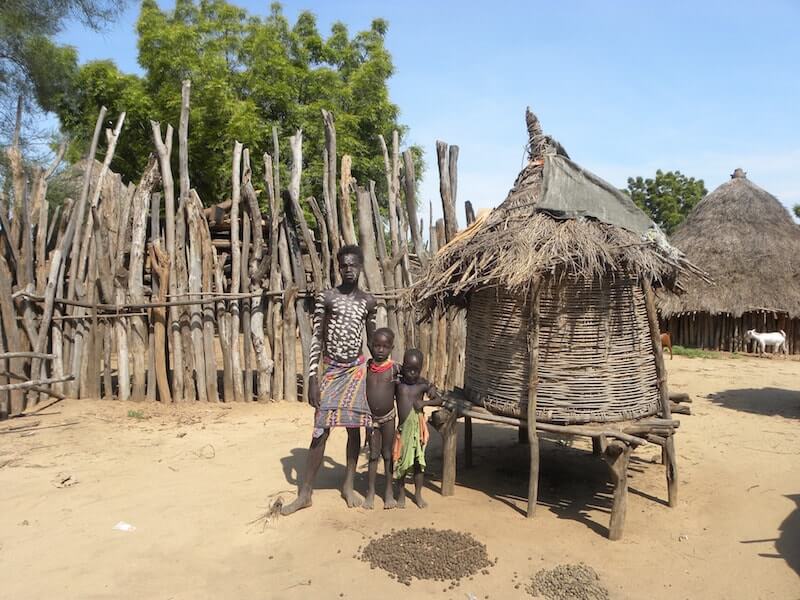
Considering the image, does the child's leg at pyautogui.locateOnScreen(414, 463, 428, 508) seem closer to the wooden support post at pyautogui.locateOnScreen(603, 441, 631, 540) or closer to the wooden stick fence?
the wooden support post at pyautogui.locateOnScreen(603, 441, 631, 540)

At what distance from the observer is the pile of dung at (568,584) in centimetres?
311

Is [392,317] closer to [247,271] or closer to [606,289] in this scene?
[247,271]

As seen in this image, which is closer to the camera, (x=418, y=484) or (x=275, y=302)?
(x=418, y=484)

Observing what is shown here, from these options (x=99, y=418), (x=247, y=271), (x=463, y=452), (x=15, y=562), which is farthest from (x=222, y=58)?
(x=15, y=562)

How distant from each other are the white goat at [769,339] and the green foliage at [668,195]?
15.3m

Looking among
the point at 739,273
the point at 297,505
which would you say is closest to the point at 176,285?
the point at 297,505

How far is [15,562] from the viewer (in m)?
3.39

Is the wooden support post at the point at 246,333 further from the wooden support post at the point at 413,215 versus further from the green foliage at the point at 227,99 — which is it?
the green foliage at the point at 227,99

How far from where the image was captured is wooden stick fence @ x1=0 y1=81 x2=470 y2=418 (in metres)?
Answer: 6.71

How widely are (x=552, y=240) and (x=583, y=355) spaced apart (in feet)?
2.86

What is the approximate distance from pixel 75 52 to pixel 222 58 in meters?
4.62

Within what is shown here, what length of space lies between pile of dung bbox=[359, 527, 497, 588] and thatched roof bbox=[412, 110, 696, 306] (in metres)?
1.68

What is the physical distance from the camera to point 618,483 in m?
3.92

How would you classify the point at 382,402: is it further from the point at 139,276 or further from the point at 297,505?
the point at 139,276
